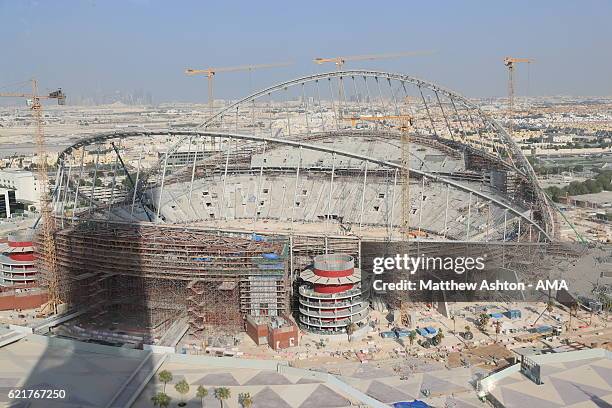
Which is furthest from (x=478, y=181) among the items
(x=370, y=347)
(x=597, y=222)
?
(x=370, y=347)

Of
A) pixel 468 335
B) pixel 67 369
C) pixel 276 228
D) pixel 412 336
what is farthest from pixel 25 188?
pixel 468 335

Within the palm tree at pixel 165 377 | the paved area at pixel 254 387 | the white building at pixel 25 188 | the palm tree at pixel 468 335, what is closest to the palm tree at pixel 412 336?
the palm tree at pixel 468 335

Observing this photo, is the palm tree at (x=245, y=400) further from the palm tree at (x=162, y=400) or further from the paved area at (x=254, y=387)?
the palm tree at (x=162, y=400)

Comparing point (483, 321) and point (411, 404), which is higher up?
point (483, 321)

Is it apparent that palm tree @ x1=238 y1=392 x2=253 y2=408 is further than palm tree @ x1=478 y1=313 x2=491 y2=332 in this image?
No

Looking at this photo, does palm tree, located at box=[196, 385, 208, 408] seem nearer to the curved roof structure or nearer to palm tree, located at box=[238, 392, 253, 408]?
palm tree, located at box=[238, 392, 253, 408]

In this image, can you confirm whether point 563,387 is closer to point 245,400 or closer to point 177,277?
point 245,400

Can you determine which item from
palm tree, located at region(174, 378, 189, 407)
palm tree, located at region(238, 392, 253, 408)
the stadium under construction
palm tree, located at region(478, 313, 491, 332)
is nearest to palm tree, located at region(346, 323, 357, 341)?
the stadium under construction
